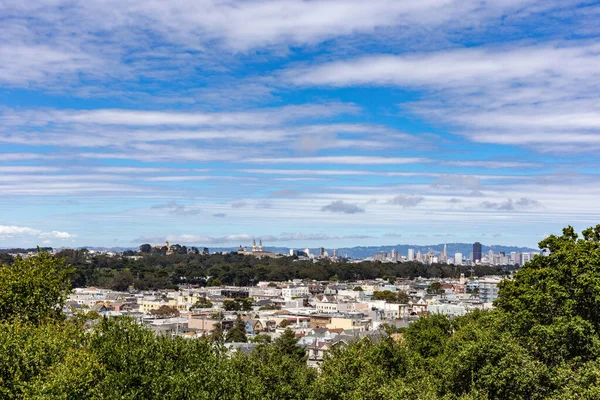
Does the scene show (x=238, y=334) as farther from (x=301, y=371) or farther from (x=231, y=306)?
(x=301, y=371)

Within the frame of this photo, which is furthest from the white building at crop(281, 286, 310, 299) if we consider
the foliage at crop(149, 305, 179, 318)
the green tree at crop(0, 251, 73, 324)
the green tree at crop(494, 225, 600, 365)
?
the green tree at crop(0, 251, 73, 324)

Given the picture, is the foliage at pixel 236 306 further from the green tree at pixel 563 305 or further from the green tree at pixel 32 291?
the green tree at pixel 563 305

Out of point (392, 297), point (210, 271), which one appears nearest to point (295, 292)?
point (392, 297)

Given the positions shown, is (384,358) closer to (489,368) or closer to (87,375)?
(489,368)

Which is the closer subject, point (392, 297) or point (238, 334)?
point (238, 334)

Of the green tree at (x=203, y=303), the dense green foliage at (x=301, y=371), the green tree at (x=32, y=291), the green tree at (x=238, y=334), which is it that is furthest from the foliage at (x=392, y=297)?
the green tree at (x=32, y=291)

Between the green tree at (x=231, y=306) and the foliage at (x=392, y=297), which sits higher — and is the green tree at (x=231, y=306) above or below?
below
